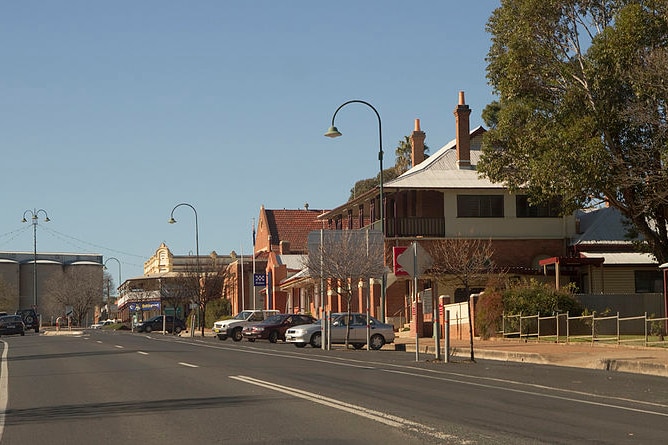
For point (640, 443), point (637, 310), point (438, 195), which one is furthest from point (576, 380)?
point (438, 195)

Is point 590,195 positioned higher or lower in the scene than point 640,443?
higher

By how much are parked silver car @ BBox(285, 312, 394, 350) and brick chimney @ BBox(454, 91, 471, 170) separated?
15927 mm

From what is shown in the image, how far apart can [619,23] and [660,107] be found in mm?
2884

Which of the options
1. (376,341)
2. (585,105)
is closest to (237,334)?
(376,341)

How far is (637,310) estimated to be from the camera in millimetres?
37531

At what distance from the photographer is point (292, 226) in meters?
83.6

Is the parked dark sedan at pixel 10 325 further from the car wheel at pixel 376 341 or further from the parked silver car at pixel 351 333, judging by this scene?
the car wheel at pixel 376 341

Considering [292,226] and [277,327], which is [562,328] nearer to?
[277,327]

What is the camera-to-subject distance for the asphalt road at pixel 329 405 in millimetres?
10438

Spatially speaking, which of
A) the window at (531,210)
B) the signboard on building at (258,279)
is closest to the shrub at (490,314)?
the window at (531,210)

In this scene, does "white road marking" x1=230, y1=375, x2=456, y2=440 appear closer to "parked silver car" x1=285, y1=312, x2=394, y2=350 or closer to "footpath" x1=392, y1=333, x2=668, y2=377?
"footpath" x1=392, y1=333, x2=668, y2=377

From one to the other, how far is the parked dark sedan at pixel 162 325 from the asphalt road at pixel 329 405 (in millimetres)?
49871

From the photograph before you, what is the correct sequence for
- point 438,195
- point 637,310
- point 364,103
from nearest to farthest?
point 637,310 → point 364,103 → point 438,195

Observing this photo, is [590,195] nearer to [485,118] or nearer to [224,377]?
[224,377]
